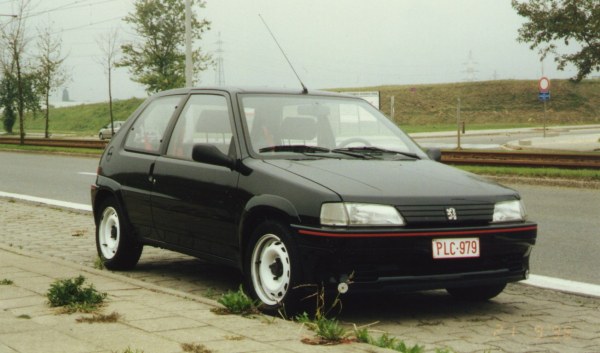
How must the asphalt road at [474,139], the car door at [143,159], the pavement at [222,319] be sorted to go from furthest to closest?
the asphalt road at [474,139] < the car door at [143,159] < the pavement at [222,319]

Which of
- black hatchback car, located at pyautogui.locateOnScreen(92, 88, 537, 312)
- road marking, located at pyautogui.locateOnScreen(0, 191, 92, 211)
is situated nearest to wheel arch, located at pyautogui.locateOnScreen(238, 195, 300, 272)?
black hatchback car, located at pyautogui.locateOnScreen(92, 88, 537, 312)

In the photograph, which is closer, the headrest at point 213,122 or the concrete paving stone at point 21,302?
the concrete paving stone at point 21,302

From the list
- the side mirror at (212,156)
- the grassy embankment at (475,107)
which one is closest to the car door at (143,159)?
the side mirror at (212,156)

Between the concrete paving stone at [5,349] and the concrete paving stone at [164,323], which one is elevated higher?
the concrete paving stone at [5,349]

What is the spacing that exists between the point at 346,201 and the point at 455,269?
2.67 feet

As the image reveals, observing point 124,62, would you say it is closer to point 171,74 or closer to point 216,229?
point 171,74

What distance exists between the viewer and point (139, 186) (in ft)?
24.6

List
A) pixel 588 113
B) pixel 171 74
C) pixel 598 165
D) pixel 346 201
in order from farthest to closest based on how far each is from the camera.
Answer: pixel 588 113 → pixel 171 74 → pixel 598 165 → pixel 346 201

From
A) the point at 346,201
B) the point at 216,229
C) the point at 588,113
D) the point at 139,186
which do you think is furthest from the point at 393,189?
the point at 588,113

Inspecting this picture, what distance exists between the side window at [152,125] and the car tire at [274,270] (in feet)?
6.29

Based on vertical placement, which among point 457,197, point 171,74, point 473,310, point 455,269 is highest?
point 171,74

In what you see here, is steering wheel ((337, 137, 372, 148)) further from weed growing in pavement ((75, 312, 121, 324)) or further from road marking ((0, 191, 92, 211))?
road marking ((0, 191, 92, 211))

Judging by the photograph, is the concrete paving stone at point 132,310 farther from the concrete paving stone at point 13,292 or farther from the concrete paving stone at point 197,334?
the concrete paving stone at point 13,292

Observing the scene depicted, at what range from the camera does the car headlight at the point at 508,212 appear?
5.85 m
